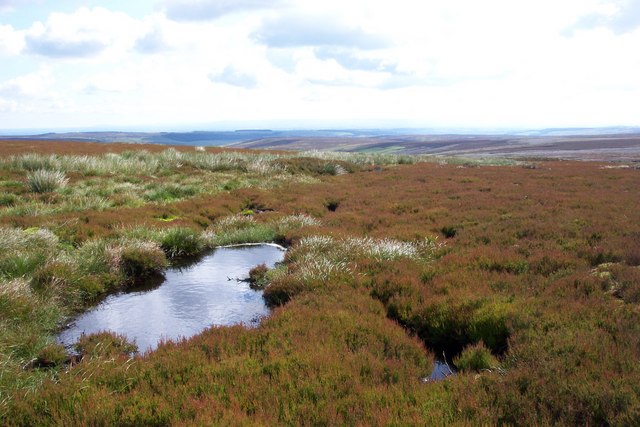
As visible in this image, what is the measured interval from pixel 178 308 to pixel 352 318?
364 cm

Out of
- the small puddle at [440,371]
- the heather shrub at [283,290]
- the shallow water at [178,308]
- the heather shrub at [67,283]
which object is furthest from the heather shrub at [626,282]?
the heather shrub at [67,283]

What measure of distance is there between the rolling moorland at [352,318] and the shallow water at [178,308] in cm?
40

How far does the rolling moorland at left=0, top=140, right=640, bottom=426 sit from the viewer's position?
480cm

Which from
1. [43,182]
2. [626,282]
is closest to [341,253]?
[626,282]

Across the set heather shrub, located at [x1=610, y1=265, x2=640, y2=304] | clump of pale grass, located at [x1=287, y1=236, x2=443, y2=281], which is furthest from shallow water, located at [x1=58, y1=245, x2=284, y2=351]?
heather shrub, located at [x1=610, y1=265, x2=640, y2=304]

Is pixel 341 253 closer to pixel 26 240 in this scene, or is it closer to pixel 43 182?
pixel 26 240

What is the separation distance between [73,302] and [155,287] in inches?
70.3

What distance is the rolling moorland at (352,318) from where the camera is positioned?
15.7 ft

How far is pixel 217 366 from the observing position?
573 cm

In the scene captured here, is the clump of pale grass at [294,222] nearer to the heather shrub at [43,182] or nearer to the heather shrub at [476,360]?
the heather shrub at [476,360]

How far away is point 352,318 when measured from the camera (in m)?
7.31

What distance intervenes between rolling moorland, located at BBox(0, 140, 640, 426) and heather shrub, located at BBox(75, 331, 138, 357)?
0.11 ft

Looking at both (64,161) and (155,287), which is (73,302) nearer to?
(155,287)

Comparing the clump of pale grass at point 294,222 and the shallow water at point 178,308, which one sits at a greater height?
the clump of pale grass at point 294,222
